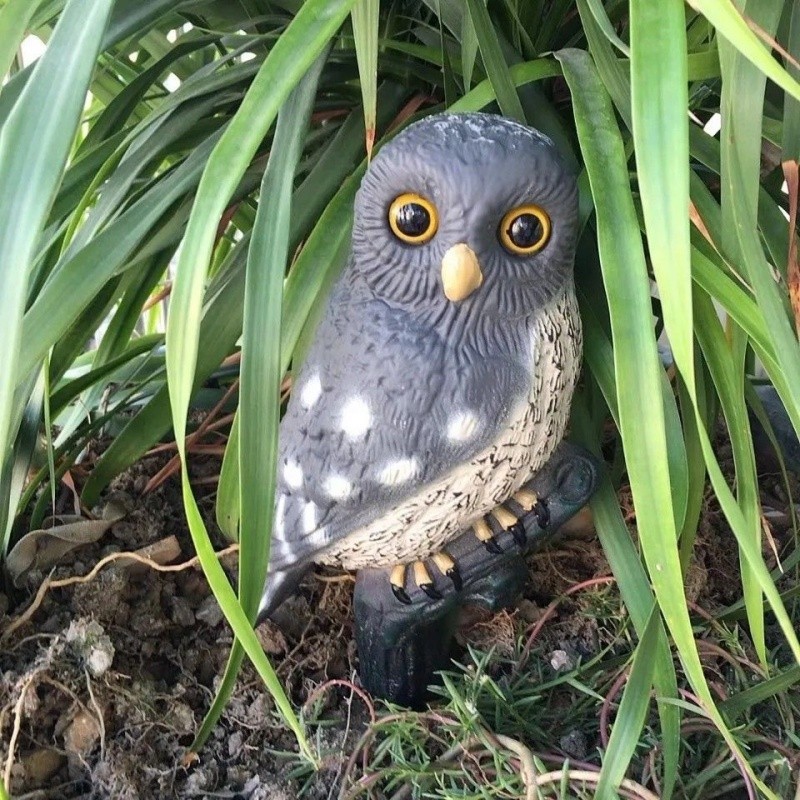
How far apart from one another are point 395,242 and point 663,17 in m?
0.19

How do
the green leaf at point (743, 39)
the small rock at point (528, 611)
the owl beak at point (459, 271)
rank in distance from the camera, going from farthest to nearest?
the small rock at point (528, 611), the owl beak at point (459, 271), the green leaf at point (743, 39)

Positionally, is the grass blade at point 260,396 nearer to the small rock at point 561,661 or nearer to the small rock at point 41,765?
the small rock at point 41,765

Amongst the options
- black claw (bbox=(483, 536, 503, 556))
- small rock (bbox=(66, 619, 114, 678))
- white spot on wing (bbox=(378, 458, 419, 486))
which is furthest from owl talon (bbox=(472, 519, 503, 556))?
small rock (bbox=(66, 619, 114, 678))

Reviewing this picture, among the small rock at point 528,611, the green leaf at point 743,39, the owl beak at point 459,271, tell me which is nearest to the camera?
the green leaf at point 743,39

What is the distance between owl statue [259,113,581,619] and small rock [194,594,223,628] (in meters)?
0.22

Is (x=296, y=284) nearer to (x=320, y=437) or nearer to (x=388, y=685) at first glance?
(x=320, y=437)

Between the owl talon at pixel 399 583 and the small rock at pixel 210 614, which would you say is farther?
the small rock at pixel 210 614

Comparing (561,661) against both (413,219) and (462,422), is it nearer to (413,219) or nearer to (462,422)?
(462,422)

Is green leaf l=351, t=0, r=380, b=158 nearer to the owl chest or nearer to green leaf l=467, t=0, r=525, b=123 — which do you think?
green leaf l=467, t=0, r=525, b=123

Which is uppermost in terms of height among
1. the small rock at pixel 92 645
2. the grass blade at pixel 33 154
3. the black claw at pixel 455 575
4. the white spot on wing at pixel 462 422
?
the grass blade at pixel 33 154

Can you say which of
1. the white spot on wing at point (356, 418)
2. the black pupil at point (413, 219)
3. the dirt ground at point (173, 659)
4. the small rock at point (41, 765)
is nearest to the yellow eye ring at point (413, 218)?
the black pupil at point (413, 219)

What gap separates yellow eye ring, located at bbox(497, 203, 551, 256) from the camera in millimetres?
477

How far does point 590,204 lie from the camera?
591 millimetres

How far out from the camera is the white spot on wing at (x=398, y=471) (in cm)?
50
